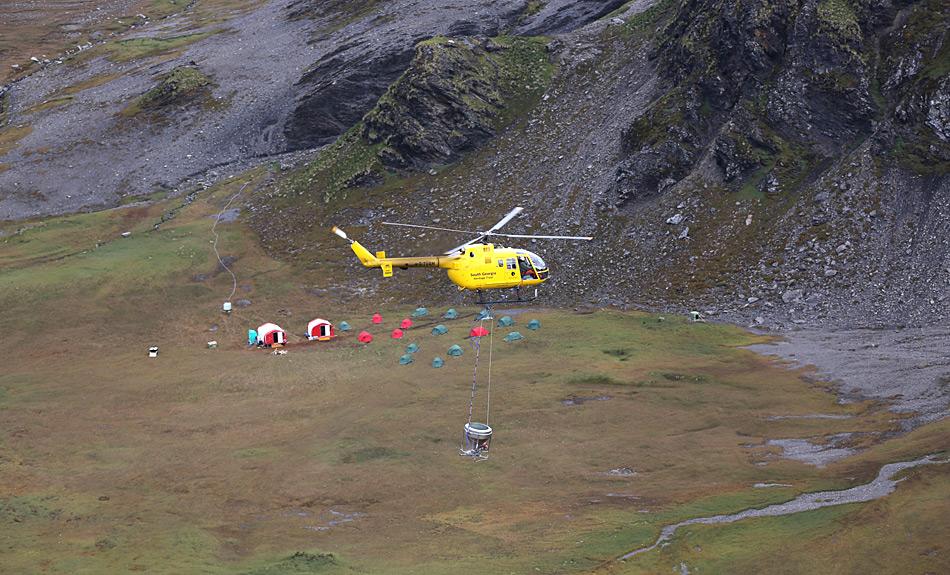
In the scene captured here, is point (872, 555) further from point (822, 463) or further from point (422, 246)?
point (422, 246)

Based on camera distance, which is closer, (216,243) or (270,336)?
(270,336)

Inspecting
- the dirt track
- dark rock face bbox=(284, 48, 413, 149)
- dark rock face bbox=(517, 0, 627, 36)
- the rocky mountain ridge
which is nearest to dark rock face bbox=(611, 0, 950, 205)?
the rocky mountain ridge

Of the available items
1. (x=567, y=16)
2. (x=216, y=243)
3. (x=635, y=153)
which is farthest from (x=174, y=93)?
(x=635, y=153)

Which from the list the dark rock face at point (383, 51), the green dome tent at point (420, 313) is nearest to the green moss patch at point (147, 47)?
the dark rock face at point (383, 51)

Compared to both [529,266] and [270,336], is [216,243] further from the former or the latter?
[529,266]

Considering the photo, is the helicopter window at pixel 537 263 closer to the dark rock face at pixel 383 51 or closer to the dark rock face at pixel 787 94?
the dark rock face at pixel 787 94

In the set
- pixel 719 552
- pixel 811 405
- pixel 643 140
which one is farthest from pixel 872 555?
pixel 643 140

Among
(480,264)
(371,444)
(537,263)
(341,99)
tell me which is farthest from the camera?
(341,99)
